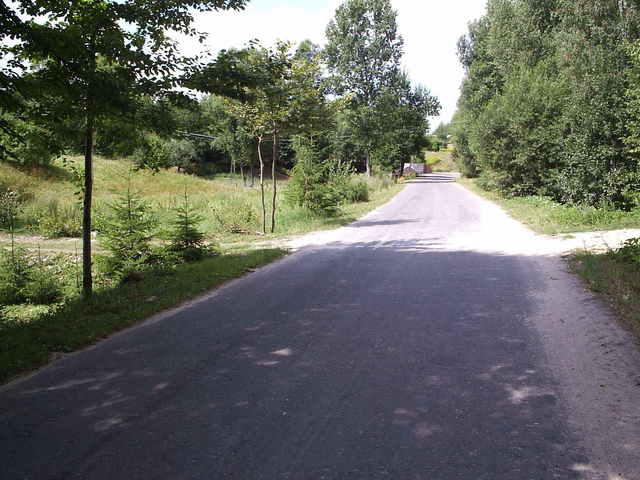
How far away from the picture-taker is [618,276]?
316 inches

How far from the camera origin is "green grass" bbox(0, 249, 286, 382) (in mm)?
5309

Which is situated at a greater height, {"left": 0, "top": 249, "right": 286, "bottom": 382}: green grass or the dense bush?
the dense bush

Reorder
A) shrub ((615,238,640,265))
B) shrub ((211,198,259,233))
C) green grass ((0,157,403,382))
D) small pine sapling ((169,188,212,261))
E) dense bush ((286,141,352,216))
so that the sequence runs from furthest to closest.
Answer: dense bush ((286,141,352,216)), shrub ((211,198,259,233)), small pine sapling ((169,188,212,261)), shrub ((615,238,640,265)), green grass ((0,157,403,382))

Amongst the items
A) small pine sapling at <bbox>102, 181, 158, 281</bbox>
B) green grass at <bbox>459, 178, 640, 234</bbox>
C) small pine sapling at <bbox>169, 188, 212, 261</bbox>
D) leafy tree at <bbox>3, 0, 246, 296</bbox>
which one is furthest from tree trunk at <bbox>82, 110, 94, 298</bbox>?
green grass at <bbox>459, 178, 640, 234</bbox>

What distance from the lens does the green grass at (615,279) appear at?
20.6 feet

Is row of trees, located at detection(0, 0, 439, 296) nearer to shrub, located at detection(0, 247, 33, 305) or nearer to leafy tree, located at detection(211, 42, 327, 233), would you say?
shrub, located at detection(0, 247, 33, 305)

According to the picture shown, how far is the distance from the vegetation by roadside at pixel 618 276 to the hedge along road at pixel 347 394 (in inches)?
10.9

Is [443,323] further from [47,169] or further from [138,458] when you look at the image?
[47,169]

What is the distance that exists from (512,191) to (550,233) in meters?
13.6

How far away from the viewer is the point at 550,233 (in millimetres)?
13734

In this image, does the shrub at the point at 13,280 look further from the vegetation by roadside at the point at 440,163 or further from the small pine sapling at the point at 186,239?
the vegetation by roadside at the point at 440,163

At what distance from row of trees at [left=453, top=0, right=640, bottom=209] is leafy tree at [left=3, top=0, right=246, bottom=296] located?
8721mm

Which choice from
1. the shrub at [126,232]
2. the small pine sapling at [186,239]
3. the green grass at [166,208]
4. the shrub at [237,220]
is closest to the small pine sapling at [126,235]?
the shrub at [126,232]

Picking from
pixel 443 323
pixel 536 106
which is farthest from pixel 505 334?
pixel 536 106
